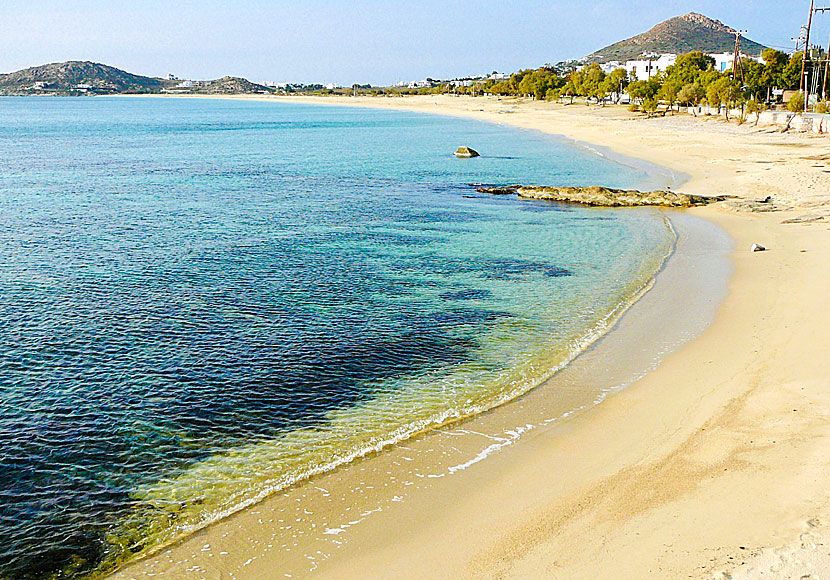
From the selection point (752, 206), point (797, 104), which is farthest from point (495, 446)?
point (797, 104)

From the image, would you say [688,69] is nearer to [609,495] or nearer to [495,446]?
[495,446]

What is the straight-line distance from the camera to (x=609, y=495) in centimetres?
875

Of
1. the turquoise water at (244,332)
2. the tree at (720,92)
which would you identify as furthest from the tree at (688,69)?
the turquoise water at (244,332)

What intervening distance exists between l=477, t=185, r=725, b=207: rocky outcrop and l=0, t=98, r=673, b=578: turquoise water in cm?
165

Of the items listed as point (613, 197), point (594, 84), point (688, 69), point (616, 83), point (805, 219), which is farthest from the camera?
point (594, 84)

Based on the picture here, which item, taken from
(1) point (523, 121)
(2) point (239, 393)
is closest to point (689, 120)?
(1) point (523, 121)

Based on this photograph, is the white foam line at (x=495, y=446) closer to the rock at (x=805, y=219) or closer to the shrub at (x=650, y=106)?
the rock at (x=805, y=219)

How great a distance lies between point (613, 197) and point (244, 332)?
76.8 feet

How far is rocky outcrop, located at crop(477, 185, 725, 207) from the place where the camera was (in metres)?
32.7

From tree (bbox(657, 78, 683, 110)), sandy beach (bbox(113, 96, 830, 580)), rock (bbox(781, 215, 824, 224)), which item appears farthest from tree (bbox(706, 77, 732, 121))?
sandy beach (bbox(113, 96, 830, 580))

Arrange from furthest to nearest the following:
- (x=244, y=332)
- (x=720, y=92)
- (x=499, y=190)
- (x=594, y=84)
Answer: (x=594, y=84) < (x=720, y=92) < (x=499, y=190) < (x=244, y=332)

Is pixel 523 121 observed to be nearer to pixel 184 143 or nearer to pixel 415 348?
pixel 184 143

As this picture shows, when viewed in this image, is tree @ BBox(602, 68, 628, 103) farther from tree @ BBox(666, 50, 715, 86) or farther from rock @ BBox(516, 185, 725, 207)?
rock @ BBox(516, 185, 725, 207)

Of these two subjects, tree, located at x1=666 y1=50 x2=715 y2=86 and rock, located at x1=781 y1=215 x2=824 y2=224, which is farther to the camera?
tree, located at x1=666 y1=50 x2=715 y2=86
